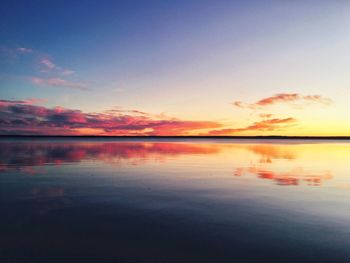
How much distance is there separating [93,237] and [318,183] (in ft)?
46.9

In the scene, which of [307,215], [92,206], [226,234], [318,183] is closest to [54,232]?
[92,206]

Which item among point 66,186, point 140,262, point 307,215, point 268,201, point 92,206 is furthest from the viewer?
point 66,186

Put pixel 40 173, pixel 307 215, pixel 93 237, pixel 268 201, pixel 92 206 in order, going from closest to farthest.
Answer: pixel 93 237
pixel 307 215
pixel 92 206
pixel 268 201
pixel 40 173

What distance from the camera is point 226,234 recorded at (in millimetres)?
8477

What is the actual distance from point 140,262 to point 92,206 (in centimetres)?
544

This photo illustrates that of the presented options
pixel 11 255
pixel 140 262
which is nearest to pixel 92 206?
pixel 11 255

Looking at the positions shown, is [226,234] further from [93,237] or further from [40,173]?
[40,173]

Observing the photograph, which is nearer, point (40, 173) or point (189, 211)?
point (189, 211)

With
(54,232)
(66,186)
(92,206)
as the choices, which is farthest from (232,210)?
(66,186)

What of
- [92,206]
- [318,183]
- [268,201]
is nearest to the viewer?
[92,206]

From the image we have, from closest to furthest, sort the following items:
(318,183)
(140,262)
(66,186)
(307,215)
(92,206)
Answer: (140,262) → (307,215) → (92,206) → (66,186) → (318,183)

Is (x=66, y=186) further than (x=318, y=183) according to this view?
No

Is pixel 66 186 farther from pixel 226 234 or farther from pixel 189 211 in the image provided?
pixel 226 234

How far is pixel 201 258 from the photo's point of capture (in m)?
6.88
